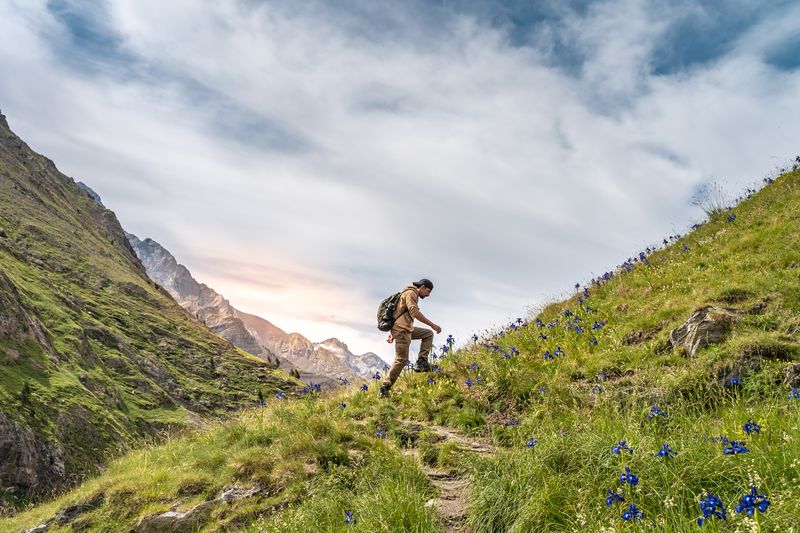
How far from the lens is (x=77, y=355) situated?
194ft

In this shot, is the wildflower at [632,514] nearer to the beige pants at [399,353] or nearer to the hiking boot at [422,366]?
the beige pants at [399,353]

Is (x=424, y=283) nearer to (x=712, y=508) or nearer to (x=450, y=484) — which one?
(x=450, y=484)

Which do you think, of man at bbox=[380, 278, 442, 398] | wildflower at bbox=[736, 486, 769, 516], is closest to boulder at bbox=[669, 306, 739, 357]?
man at bbox=[380, 278, 442, 398]

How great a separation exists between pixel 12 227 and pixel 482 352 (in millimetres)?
123609

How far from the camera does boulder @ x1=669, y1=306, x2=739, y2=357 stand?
9102mm

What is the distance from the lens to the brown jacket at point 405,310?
39.2ft

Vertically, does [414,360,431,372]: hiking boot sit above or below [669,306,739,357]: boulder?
below

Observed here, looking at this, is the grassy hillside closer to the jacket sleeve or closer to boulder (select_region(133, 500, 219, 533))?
boulder (select_region(133, 500, 219, 533))

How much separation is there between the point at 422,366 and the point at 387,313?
1.95 m

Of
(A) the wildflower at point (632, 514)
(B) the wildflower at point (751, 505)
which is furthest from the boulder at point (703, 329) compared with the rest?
(B) the wildflower at point (751, 505)

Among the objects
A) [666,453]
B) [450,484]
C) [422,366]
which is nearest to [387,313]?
[422,366]

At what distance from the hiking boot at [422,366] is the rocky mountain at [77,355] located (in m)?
6.13

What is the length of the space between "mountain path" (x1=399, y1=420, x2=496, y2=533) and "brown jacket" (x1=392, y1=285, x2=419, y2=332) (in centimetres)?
259

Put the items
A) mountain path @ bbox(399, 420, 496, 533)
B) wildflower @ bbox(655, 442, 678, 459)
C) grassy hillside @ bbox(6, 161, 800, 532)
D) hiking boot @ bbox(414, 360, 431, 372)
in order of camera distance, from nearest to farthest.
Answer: wildflower @ bbox(655, 442, 678, 459)
grassy hillside @ bbox(6, 161, 800, 532)
mountain path @ bbox(399, 420, 496, 533)
hiking boot @ bbox(414, 360, 431, 372)
